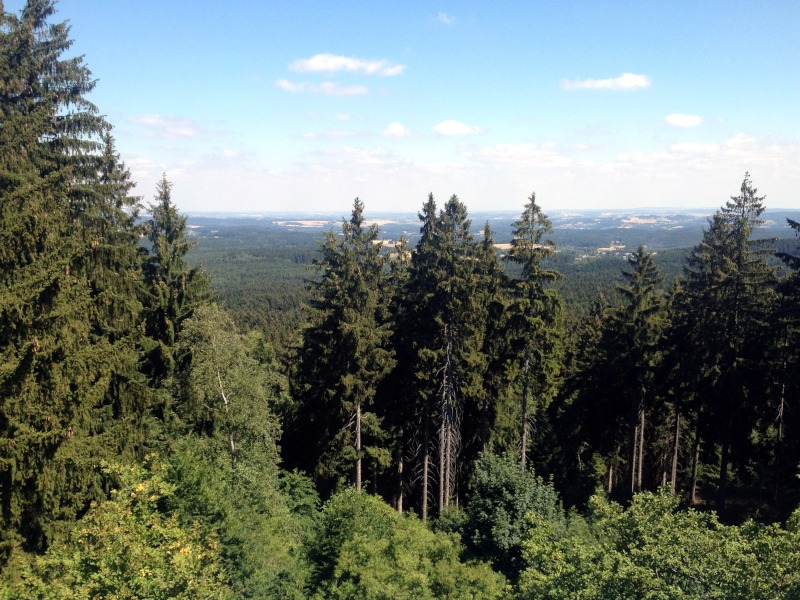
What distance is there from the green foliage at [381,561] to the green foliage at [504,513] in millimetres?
973

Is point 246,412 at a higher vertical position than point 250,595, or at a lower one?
higher

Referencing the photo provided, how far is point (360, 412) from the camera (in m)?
21.2

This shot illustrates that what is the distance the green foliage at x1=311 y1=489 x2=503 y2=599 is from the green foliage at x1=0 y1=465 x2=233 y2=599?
3.19 m

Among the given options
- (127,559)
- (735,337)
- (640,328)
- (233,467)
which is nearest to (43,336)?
(127,559)

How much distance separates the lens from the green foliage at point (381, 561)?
40.2ft

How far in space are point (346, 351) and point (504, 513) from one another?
8561 mm

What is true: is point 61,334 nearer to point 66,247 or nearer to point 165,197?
point 66,247

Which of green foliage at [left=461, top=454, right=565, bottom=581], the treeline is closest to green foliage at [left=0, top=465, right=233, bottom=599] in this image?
green foliage at [left=461, top=454, right=565, bottom=581]

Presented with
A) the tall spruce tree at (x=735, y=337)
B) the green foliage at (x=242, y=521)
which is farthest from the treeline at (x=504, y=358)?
the green foliage at (x=242, y=521)

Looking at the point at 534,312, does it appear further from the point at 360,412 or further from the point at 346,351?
the point at 360,412

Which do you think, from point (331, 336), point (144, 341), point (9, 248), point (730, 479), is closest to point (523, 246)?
point (331, 336)

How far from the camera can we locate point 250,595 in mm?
11797

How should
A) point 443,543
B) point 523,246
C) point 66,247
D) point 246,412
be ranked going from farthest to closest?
point 523,246 < point 246,412 < point 443,543 < point 66,247

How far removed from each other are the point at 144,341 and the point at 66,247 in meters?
6.39
